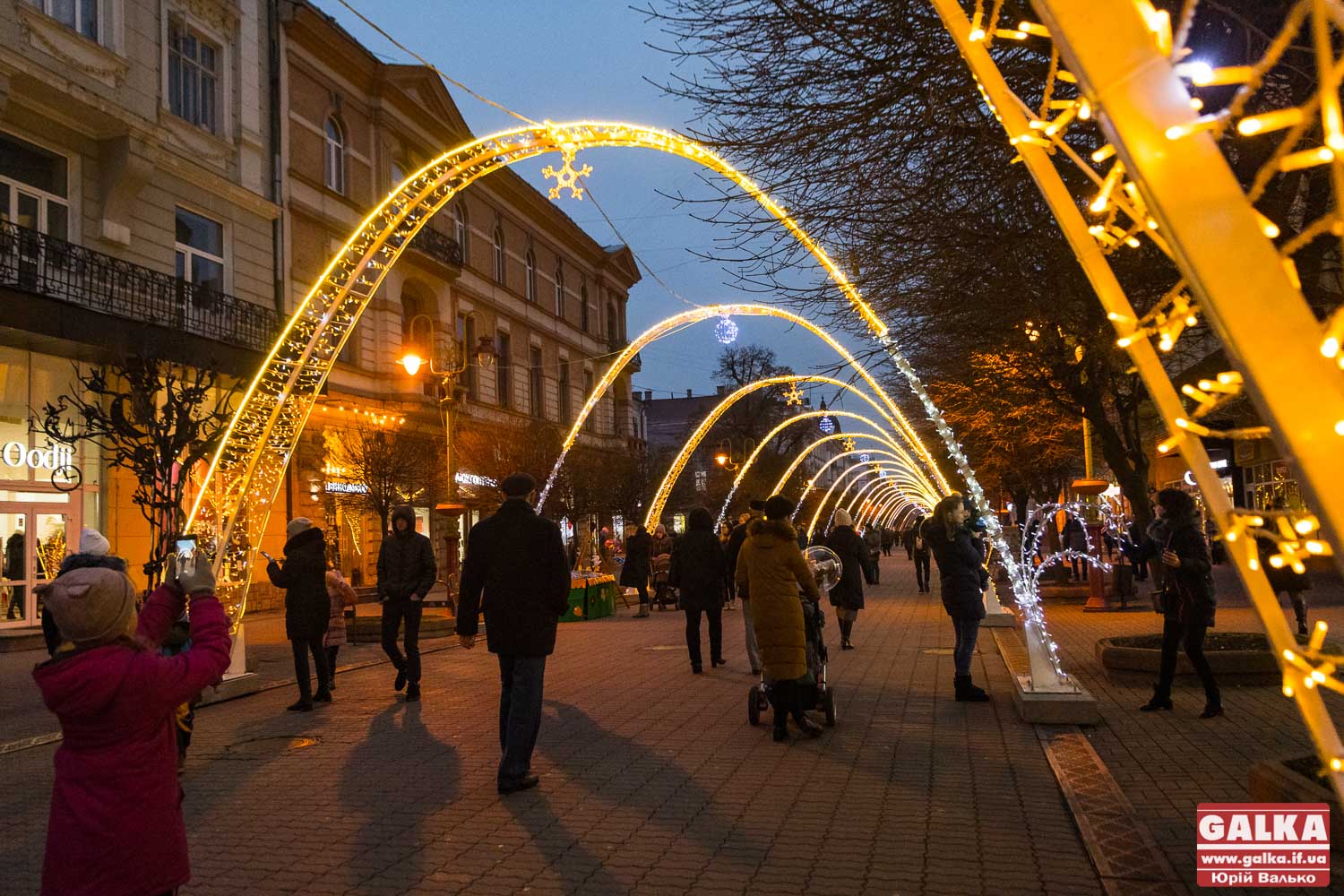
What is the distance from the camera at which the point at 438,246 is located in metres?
34.5

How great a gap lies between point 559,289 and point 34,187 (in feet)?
102

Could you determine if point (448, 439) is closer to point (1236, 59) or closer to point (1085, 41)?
point (1236, 59)

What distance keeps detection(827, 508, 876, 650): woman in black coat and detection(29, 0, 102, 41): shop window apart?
15.8m

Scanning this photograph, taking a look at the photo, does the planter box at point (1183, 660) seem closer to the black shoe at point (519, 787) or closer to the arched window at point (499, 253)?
the black shoe at point (519, 787)

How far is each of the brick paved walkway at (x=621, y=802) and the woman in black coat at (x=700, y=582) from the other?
138cm

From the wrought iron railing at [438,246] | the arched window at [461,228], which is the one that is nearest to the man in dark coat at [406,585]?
the wrought iron railing at [438,246]

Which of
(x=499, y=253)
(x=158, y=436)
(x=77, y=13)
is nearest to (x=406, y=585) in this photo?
(x=158, y=436)

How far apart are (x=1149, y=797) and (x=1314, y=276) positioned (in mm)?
3837

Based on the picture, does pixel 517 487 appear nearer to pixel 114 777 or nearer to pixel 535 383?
pixel 114 777

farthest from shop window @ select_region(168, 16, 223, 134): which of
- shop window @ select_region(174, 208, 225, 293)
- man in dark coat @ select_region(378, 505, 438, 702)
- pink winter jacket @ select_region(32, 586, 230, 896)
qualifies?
pink winter jacket @ select_region(32, 586, 230, 896)

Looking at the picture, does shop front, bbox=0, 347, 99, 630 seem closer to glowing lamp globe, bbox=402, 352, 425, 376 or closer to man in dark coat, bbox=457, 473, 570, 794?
glowing lamp globe, bbox=402, 352, 425, 376

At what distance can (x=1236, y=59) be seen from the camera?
21.5 feet

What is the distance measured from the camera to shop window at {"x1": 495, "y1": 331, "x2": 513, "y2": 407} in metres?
41.9

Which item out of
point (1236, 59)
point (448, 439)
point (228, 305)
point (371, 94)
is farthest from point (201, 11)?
point (1236, 59)
